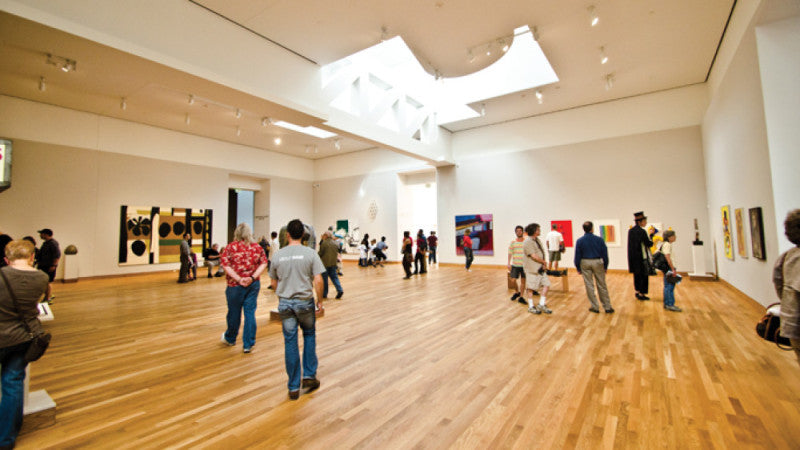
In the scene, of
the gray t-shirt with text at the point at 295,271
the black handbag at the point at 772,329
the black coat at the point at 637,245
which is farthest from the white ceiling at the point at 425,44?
the black handbag at the point at 772,329

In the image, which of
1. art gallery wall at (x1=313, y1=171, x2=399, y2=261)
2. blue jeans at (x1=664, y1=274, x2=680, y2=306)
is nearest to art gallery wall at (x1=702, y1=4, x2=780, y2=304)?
blue jeans at (x1=664, y1=274, x2=680, y2=306)

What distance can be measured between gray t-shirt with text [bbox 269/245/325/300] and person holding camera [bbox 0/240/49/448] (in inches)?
56.7

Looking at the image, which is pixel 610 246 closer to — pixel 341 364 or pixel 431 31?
pixel 431 31

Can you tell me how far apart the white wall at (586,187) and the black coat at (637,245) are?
478cm

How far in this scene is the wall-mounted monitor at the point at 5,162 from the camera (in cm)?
809

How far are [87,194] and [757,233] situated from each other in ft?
54.8

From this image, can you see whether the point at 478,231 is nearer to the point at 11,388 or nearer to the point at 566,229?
the point at 566,229

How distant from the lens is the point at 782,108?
4172mm

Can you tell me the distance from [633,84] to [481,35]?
18.5 feet

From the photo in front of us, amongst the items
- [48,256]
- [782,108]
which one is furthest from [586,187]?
[48,256]

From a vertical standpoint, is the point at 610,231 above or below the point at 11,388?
above

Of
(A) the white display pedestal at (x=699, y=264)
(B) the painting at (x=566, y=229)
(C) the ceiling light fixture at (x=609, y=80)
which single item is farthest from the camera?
(B) the painting at (x=566, y=229)

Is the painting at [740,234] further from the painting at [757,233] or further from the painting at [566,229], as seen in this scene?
the painting at [566,229]

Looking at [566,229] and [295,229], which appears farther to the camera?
[566,229]
